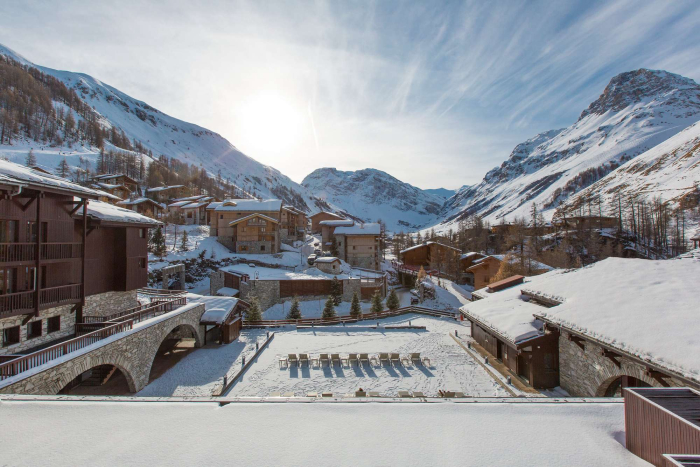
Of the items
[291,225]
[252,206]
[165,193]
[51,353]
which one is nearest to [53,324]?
[51,353]

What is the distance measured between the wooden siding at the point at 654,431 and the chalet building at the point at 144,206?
55.4 meters

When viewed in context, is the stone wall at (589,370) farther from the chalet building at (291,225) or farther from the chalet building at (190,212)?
the chalet building at (190,212)

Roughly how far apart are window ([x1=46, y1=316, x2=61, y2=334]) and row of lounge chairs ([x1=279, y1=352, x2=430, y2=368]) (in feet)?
29.4

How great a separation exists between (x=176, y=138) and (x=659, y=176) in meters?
191

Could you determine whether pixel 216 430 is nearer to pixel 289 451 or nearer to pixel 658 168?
pixel 289 451

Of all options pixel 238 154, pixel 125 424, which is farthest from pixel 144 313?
pixel 238 154

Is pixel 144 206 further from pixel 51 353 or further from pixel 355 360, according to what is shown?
pixel 355 360

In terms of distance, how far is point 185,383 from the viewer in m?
13.0

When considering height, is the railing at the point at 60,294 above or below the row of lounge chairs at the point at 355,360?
above

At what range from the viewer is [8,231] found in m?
10.5

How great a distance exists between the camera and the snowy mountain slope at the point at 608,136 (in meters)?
111

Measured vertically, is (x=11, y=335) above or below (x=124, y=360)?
above

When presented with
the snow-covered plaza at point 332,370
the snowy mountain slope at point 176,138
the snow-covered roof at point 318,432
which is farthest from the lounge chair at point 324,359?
the snowy mountain slope at point 176,138

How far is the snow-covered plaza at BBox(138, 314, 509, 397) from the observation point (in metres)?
12.1
